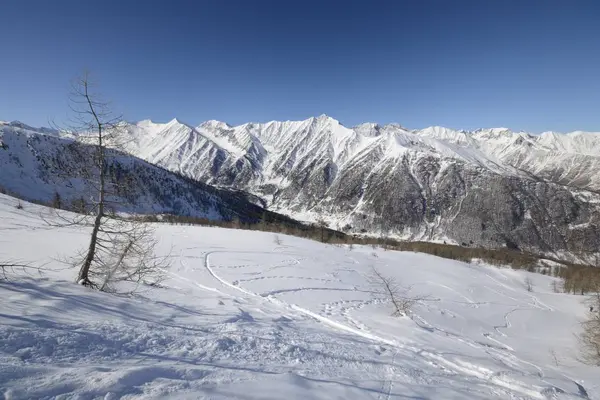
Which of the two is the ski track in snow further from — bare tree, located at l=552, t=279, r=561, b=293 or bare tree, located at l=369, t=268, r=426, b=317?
bare tree, located at l=552, t=279, r=561, b=293

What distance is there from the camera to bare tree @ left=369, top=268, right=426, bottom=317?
62.0 feet

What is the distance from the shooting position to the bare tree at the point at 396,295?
62.0ft

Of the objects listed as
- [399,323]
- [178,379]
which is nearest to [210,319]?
[178,379]

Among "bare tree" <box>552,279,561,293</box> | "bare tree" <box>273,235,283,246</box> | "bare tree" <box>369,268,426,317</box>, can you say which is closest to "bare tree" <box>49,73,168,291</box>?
"bare tree" <box>369,268,426,317</box>

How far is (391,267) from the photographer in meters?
46.8

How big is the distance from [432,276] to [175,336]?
43142 mm

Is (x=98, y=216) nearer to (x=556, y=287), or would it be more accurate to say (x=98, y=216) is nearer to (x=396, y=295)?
(x=396, y=295)

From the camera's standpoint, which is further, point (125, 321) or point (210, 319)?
point (210, 319)

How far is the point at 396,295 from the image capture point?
27516 millimetres

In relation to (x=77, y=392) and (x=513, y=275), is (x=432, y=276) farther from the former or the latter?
(x=513, y=275)

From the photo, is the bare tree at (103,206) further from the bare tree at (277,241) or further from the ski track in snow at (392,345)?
the bare tree at (277,241)

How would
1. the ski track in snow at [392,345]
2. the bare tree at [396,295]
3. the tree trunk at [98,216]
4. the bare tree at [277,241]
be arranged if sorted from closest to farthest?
the ski track in snow at [392,345]
the tree trunk at [98,216]
the bare tree at [396,295]
the bare tree at [277,241]

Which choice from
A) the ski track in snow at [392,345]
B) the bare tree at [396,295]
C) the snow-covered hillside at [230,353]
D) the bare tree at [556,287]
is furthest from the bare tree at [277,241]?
the bare tree at [556,287]

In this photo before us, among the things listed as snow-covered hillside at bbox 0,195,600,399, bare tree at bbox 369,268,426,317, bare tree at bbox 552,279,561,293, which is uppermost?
snow-covered hillside at bbox 0,195,600,399
